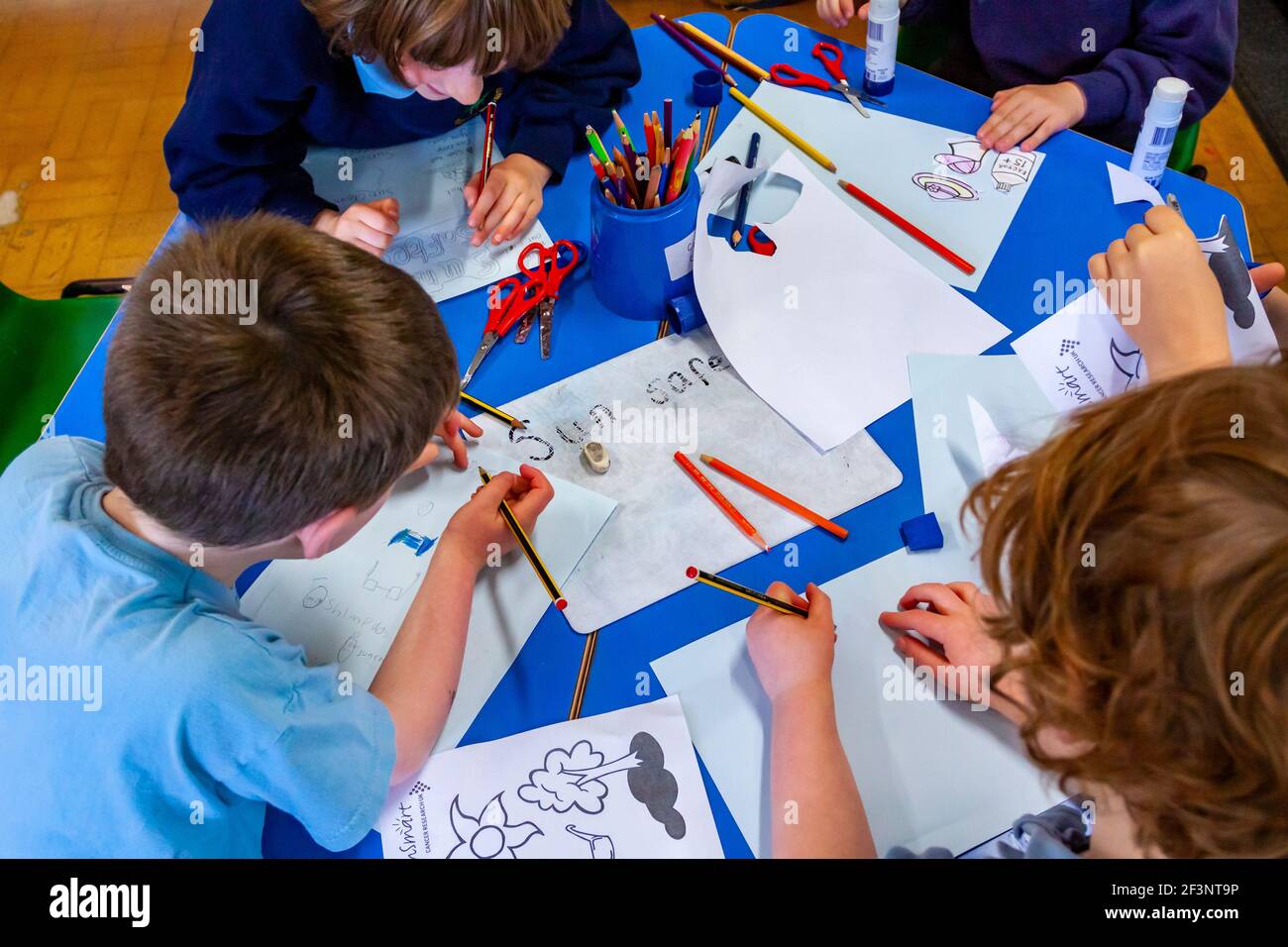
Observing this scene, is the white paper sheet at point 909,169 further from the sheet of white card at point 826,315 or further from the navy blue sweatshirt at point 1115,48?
the navy blue sweatshirt at point 1115,48

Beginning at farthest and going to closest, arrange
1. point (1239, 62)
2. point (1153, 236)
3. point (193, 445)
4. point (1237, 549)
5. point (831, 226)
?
point (1239, 62) → point (831, 226) → point (1153, 236) → point (193, 445) → point (1237, 549)

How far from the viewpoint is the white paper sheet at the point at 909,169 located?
1.12 meters

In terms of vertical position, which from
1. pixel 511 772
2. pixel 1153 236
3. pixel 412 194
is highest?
pixel 1153 236

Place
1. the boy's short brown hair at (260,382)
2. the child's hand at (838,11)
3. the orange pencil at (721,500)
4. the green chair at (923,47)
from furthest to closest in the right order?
the green chair at (923,47)
the child's hand at (838,11)
the orange pencil at (721,500)
the boy's short brown hair at (260,382)

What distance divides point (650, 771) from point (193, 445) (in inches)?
16.7

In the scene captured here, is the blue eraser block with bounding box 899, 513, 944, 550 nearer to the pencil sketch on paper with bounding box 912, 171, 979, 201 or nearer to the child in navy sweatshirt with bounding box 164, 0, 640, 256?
the pencil sketch on paper with bounding box 912, 171, 979, 201

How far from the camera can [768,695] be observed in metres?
0.83

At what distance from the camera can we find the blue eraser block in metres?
0.91

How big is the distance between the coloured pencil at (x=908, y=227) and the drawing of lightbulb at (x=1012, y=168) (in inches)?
5.1

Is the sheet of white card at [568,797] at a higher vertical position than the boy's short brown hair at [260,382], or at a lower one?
lower

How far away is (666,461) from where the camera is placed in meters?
0.97

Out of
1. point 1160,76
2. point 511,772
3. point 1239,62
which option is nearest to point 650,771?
point 511,772

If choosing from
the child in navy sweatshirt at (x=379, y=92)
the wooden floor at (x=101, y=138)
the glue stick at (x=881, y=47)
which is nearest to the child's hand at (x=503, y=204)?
the child in navy sweatshirt at (x=379, y=92)
